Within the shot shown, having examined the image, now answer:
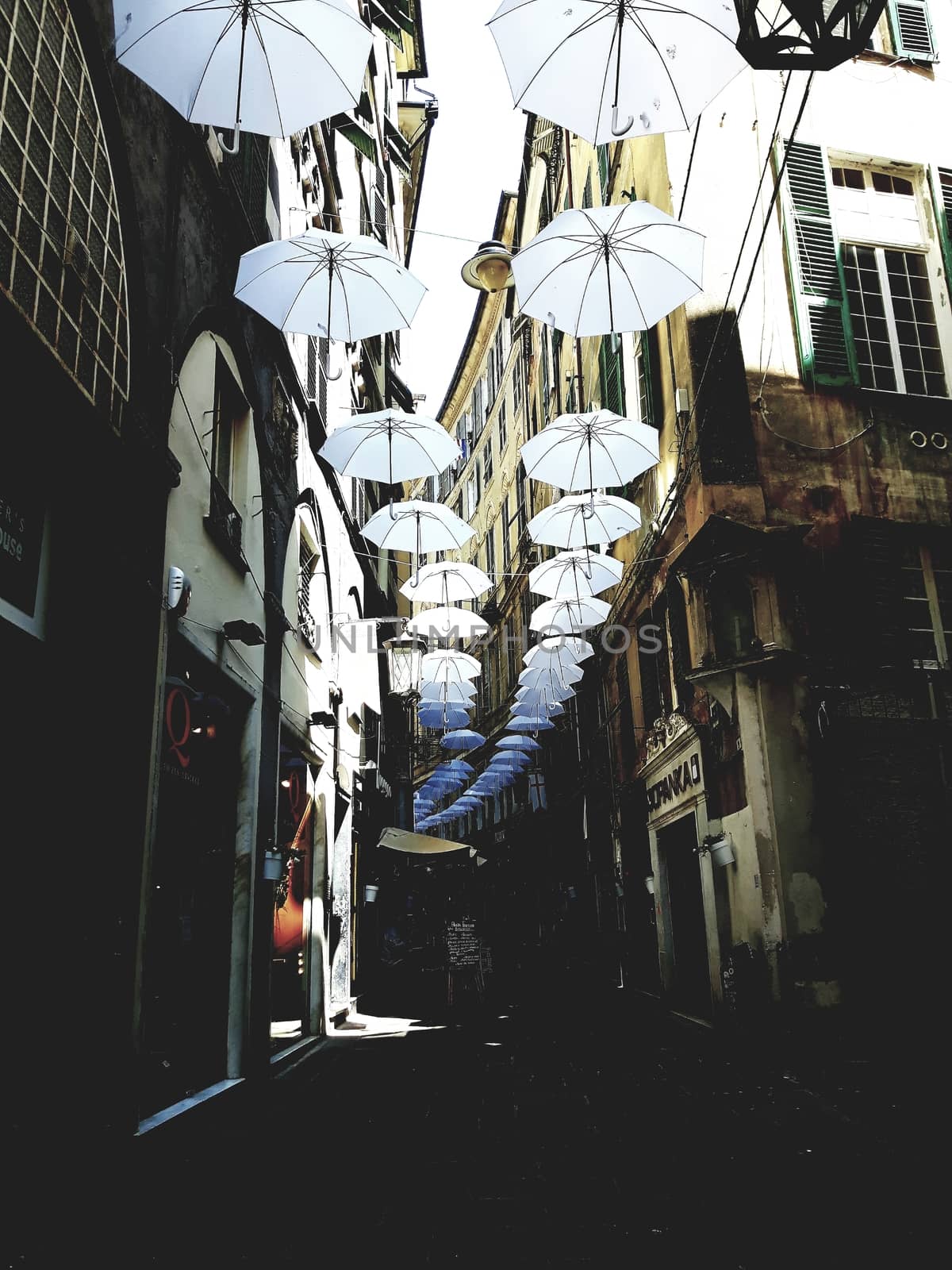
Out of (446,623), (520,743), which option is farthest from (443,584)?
(520,743)

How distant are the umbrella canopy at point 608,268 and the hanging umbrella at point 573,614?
685cm

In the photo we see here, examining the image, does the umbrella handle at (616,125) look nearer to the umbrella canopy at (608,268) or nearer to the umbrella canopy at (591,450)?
the umbrella canopy at (608,268)

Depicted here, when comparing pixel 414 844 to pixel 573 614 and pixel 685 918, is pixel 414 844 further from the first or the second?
pixel 573 614

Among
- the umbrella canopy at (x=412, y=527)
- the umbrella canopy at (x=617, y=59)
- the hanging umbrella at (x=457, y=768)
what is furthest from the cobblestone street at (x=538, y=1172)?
the hanging umbrella at (x=457, y=768)

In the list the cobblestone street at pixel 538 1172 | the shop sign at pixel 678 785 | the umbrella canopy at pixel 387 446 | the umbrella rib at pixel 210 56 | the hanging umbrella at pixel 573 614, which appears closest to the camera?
the cobblestone street at pixel 538 1172

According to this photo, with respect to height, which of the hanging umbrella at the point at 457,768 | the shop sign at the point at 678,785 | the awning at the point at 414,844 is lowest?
the awning at the point at 414,844

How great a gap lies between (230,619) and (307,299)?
3.08 meters

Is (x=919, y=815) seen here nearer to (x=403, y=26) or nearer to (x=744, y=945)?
(x=744, y=945)

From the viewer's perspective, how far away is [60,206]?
559cm

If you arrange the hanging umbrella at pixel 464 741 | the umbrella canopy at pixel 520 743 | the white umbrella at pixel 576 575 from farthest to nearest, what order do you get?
the hanging umbrella at pixel 464 741
the umbrella canopy at pixel 520 743
the white umbrella at pixel 576 575

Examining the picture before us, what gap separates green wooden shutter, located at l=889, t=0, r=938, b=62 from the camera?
49.7 feet

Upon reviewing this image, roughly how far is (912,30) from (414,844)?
54.2ft

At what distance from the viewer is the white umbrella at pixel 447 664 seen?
70.9 feet

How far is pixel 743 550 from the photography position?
1207 cm
